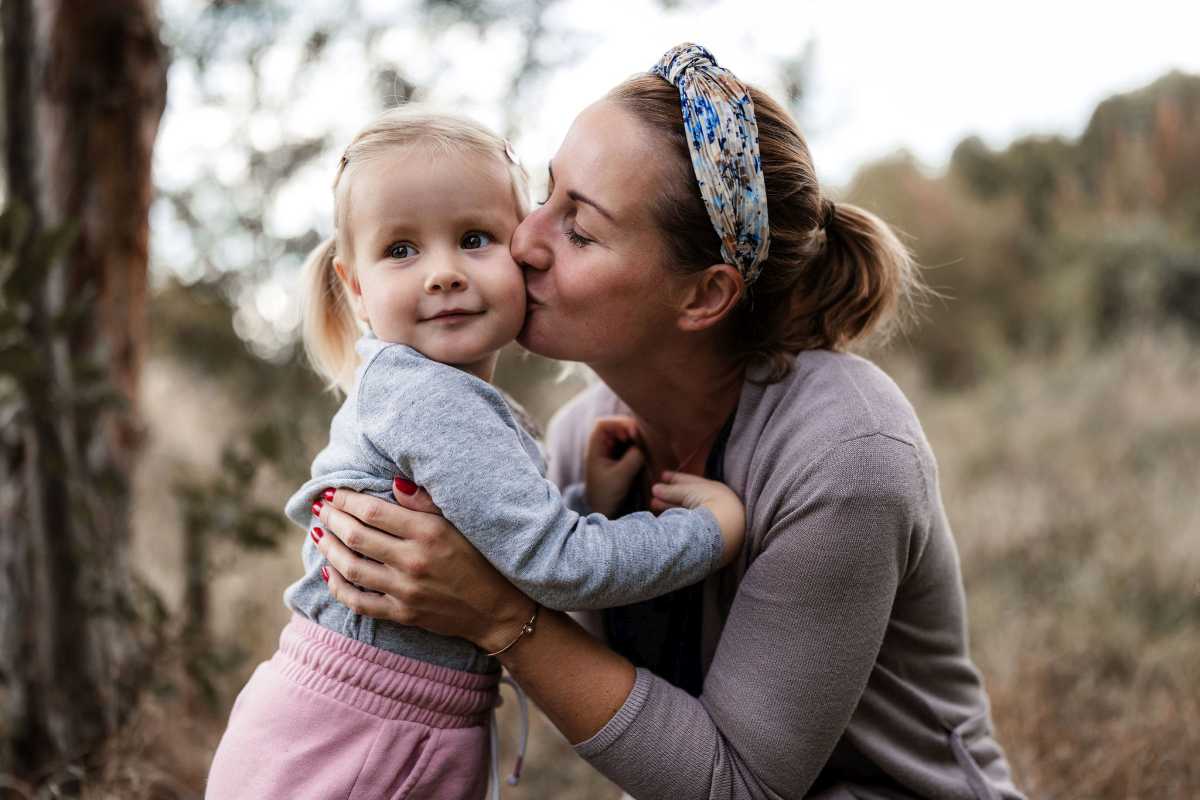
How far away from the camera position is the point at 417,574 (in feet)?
5.05

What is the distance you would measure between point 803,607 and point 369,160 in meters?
1.04

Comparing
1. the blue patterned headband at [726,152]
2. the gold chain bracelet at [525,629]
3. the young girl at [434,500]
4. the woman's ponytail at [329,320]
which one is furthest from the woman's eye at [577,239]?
the gold chain bracelet at [525,629]

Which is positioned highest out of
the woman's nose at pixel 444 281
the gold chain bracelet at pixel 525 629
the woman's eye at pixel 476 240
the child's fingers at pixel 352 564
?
the woman's eye at pixel 476 240

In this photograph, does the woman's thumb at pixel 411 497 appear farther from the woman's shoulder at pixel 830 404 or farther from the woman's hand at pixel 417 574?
the woman's shoulder at pixel 830 404

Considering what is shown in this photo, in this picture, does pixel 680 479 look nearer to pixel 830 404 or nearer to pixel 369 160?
pixel 830 404

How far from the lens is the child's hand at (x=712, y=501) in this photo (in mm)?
1692

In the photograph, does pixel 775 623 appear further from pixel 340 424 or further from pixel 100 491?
pixel 100 491

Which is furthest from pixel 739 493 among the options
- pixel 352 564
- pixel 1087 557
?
pixel 1087 557

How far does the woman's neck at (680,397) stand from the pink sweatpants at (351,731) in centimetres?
68

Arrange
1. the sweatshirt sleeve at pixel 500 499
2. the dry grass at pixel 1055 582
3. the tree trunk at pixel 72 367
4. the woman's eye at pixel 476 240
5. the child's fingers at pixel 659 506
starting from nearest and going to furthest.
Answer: the sweatshirt sleeve at pixel 500 499 → the woman's eye at pixel 476 240 → the child's fingers at pixel 659 506 → the tree trunk at pixel 72 367 → the dry grass at pixel 1055 582

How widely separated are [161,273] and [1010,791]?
462 cm

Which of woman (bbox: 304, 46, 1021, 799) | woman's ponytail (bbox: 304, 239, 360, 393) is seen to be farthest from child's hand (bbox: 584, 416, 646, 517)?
woman's ponytail (bbox: 304, 239, 360, 393)

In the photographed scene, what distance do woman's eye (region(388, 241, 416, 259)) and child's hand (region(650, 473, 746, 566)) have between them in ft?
2.00

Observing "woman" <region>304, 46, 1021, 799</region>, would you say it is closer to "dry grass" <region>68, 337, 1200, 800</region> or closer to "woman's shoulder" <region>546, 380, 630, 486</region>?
"woman's shoulder" <region>546, 380, 630, 486</region>
